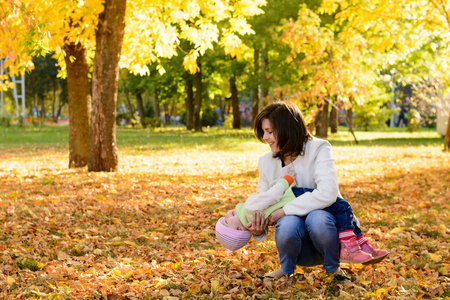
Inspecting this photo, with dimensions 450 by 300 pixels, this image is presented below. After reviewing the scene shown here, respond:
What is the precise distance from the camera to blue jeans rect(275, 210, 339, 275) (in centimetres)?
342

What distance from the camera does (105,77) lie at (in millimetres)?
9859

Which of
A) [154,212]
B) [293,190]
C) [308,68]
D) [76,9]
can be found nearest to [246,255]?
[293,190]

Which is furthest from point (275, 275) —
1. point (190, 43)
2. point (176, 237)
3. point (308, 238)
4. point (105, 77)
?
point (190, 43)

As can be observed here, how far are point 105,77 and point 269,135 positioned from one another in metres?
6.99

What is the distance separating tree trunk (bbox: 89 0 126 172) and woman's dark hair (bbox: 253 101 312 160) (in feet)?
22.6

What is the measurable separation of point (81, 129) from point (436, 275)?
8.88 m

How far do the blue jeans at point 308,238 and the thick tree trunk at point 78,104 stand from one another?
8414 millimetres

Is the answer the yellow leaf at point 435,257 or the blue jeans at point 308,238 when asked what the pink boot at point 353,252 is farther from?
the yellow leaf at point 435,257

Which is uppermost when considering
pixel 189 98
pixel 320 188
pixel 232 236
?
pixel 189 98

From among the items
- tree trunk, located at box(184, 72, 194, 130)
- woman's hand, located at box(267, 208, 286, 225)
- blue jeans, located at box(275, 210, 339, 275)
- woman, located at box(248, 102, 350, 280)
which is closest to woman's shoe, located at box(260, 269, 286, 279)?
woman, located at box(248, 102, 350, 280)

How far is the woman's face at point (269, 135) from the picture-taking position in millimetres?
3658

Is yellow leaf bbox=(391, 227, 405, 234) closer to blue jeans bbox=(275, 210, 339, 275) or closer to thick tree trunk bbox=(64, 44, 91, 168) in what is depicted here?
blue jeans bbox=(275, 210, 339, 275)

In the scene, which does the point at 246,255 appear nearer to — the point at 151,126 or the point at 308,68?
the point at 308,68

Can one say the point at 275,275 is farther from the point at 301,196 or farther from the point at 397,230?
the point at 397,230
